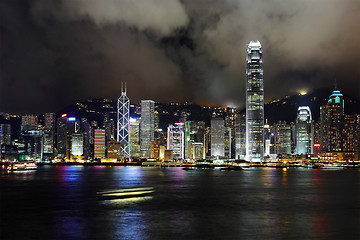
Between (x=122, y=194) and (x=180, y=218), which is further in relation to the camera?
(x=122, y=194)

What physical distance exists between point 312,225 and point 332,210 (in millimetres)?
11749

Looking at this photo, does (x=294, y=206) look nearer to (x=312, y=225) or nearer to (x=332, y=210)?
(x=332, y=210)

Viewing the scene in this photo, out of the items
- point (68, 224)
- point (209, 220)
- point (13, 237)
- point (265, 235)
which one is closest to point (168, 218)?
point (209, 220)

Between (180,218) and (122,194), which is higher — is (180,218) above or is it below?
below

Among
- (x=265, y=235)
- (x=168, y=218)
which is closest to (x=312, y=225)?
(x=265, y=235)

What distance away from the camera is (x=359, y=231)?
103ft

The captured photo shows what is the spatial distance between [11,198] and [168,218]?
28485 millimetres

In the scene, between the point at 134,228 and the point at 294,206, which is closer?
the point at 134,228

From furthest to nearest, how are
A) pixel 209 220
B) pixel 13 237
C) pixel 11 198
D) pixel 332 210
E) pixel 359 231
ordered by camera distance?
1. pixel 11 198
2. pixel 332 210
3. pixel 209 220
4. pixel 359 231
5. pixel 13 237

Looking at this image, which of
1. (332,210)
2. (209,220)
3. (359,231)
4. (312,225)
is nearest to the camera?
(359,231)

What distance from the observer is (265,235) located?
29.9 m

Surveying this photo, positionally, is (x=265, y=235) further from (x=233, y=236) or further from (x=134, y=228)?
(x=134, y=228)

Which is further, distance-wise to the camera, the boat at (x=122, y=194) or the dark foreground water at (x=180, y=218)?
the boat at (x=122, y=194)

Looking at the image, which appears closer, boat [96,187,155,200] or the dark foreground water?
the dark foreground water
